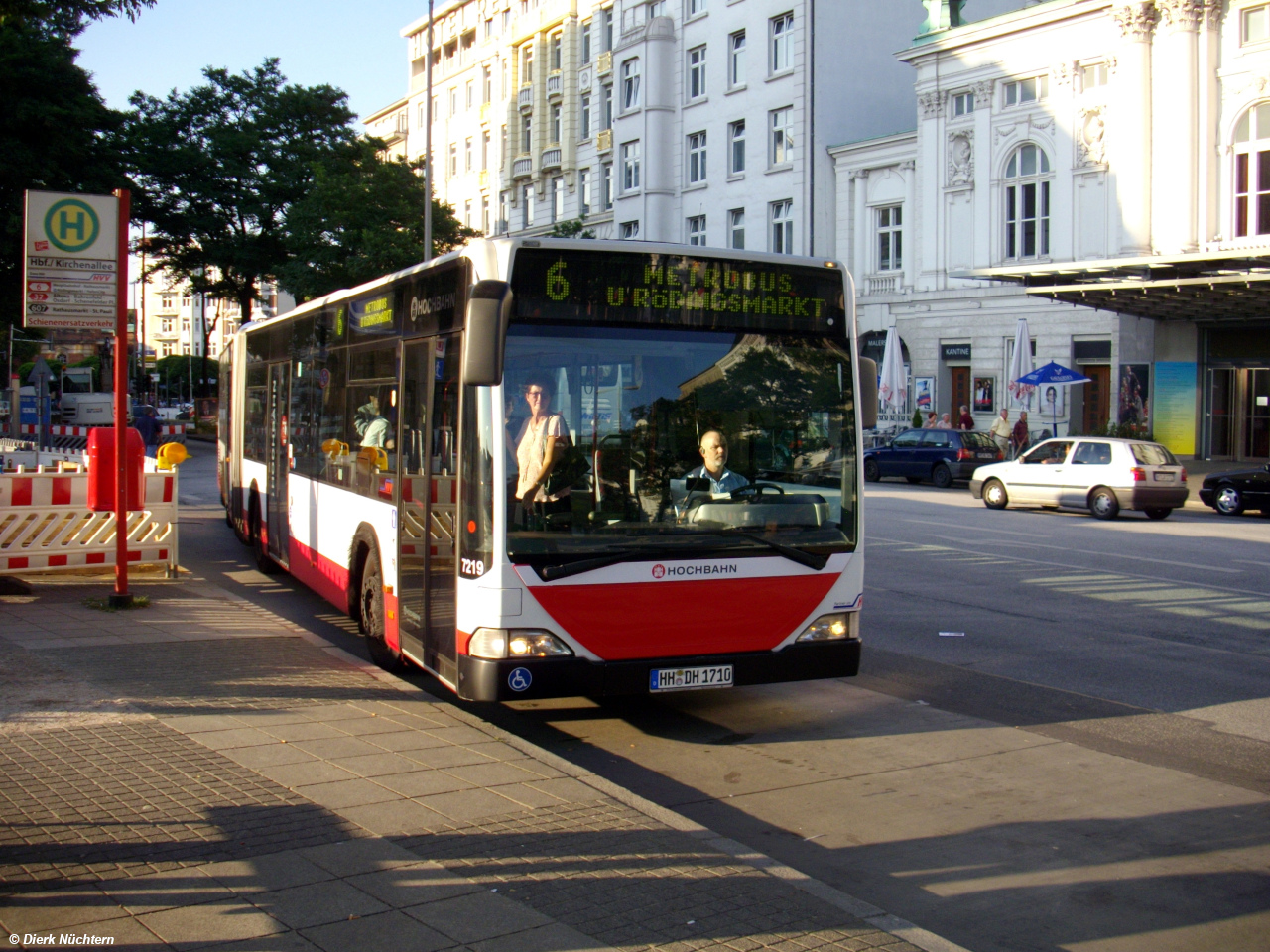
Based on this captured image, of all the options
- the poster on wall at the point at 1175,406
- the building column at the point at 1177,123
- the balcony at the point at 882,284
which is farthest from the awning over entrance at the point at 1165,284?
the balcony at the point at 882,284

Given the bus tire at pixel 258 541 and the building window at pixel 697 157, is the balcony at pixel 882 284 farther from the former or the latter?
the bus tire at pixel 258 541

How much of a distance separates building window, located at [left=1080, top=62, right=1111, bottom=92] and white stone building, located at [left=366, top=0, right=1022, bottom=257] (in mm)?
10725

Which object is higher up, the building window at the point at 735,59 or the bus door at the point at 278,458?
the building window at the point at 735,59

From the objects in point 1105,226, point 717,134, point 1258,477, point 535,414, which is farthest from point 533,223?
point 535,414

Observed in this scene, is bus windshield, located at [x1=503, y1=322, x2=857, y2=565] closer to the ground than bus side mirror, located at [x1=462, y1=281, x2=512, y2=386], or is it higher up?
closer to the ground

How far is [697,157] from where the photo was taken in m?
50.5

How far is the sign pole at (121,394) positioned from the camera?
1014 centimetres

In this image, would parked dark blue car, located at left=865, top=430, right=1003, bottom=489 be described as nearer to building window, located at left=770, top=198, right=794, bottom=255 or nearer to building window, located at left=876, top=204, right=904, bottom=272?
building window, located at left=876, top=204, right=904, bottom=272

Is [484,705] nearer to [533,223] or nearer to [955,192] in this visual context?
[955,192]

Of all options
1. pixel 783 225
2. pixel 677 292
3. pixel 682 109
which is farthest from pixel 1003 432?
pixel 677 292

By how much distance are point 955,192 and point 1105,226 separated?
18.1 ft

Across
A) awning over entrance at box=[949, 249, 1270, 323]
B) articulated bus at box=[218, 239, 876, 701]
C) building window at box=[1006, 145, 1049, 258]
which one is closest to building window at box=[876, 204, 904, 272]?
building window at box=[1006, 145, 1049, 258]

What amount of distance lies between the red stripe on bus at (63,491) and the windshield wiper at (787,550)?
327 inches

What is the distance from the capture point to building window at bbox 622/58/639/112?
52312 millimetres
